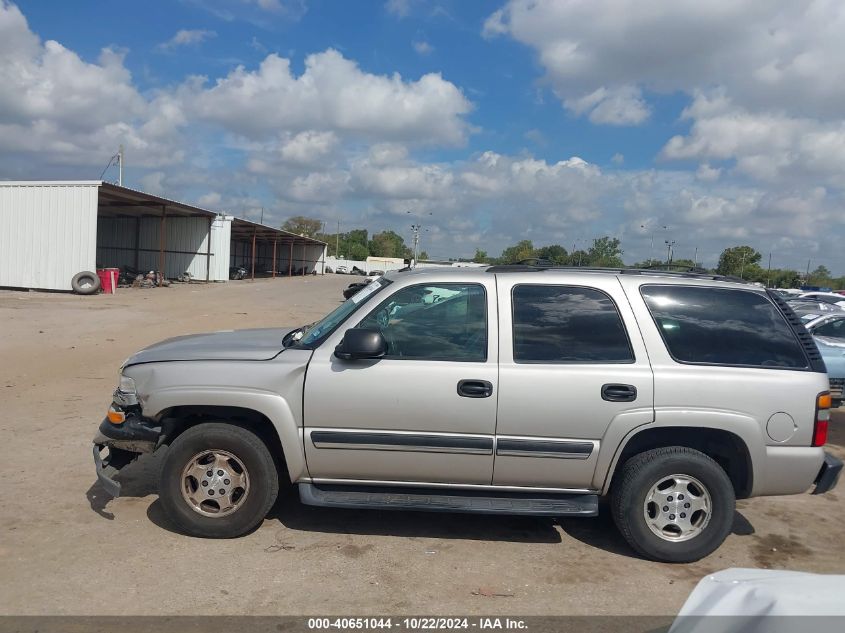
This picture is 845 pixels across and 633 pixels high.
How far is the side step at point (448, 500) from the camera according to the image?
415 centimetres

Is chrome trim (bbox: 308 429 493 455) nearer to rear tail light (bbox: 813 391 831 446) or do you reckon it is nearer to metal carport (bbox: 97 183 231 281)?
rear tail light (bbox: 813 391 831 446)

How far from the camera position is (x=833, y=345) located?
378 inches

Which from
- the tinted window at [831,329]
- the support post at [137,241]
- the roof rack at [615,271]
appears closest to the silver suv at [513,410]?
the roof rack at [615,271]

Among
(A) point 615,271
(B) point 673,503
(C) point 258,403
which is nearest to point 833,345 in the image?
(A) point 615,271

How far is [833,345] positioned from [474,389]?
792 cm

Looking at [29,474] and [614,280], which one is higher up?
[614,280]

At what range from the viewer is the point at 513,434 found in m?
4.15

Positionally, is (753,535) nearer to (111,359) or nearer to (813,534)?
(813,534)

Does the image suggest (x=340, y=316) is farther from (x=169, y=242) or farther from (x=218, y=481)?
(x=169, y=242)

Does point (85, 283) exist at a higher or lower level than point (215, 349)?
higher

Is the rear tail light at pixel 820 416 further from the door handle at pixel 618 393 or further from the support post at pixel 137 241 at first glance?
the support post at pixel 137 241

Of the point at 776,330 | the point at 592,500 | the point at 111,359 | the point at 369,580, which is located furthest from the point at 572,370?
the point at 111,359

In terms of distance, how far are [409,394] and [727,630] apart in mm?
2482

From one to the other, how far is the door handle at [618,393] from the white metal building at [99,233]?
26965 millimetres
